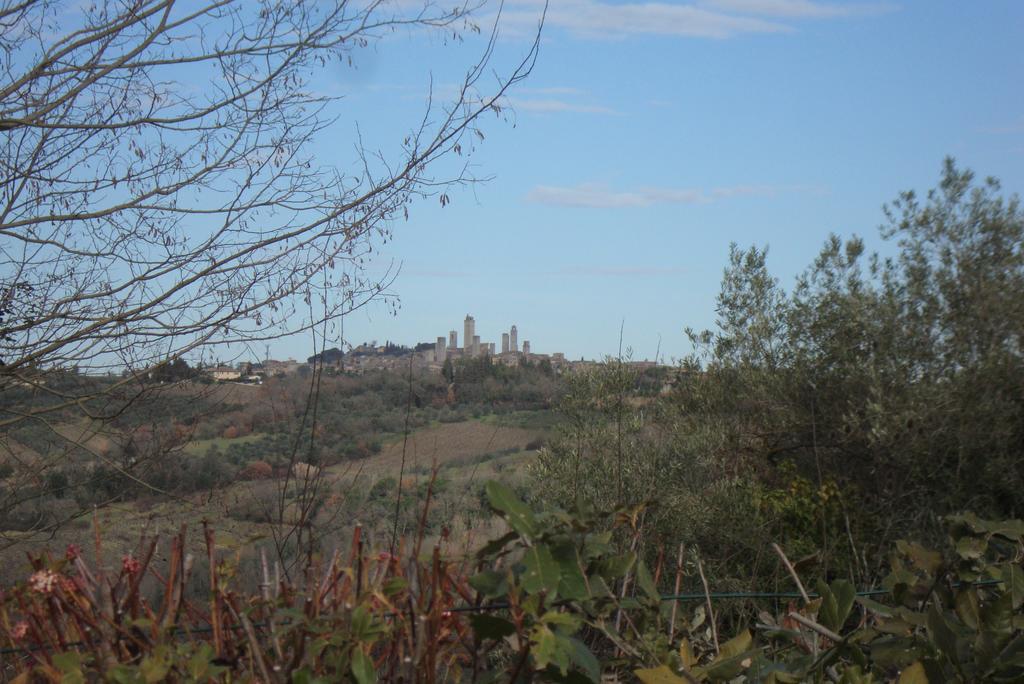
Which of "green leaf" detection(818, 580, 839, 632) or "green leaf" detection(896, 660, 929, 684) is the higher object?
"green leaf" detection(818, 580, 839, 632)

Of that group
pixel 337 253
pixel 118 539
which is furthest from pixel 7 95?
pixel 118 539

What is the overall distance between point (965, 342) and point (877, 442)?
1253 mm

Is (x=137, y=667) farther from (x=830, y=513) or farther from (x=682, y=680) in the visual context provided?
(x=830, y=513)

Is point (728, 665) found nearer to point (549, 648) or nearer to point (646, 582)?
point (646, 582)

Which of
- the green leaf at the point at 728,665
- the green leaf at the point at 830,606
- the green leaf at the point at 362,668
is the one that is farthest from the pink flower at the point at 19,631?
the green leaf at the point at 830,606

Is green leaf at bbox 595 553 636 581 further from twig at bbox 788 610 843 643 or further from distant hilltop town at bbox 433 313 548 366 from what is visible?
A: distant hilltop town at bbox 433 313 548 366

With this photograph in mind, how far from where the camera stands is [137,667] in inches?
58.5

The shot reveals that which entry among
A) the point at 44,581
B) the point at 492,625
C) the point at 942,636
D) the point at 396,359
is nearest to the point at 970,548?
the point at 942,636

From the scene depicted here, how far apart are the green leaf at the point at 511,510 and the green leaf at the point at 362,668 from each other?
0.31m

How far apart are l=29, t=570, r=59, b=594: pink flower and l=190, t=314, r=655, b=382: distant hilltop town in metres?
1.85

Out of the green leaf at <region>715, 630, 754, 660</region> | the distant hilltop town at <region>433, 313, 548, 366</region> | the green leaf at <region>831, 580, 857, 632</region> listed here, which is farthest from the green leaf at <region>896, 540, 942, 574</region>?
the distant hilltop town at <region>433, 313, 548, 366</region>

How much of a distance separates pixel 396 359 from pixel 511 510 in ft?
13.9

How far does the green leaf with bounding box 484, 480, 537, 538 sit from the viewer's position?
1552mm

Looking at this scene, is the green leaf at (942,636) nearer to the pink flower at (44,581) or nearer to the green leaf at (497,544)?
the green leaf at (497,544)
